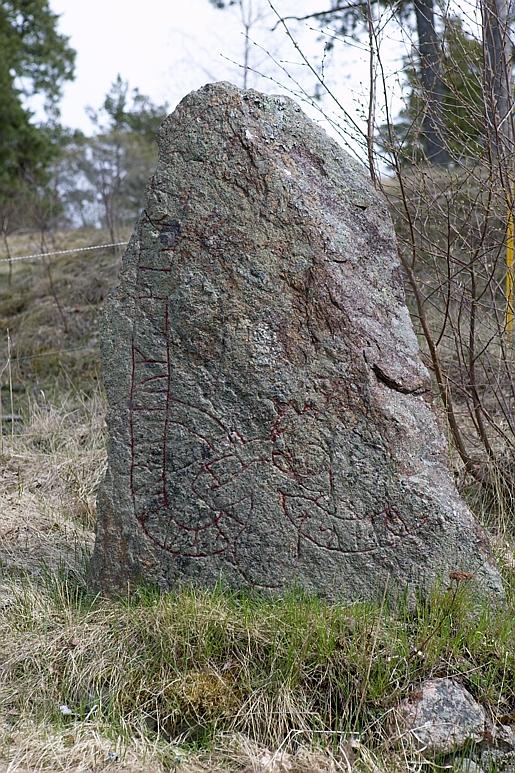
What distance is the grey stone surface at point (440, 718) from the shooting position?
279 centimetres

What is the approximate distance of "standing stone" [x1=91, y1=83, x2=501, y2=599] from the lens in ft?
10.5

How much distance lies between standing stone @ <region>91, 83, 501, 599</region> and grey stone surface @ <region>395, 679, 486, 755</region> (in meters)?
0.41

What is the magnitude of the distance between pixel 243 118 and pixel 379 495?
147 cm

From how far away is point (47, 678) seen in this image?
9.96 feet

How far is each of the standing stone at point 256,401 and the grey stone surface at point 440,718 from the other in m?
0.41

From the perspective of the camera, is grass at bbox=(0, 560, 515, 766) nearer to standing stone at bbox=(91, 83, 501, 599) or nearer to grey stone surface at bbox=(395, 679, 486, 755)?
grey stone surface at bbox=(395, 679, 486, 755)

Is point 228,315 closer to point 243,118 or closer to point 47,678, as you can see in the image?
point 243,118

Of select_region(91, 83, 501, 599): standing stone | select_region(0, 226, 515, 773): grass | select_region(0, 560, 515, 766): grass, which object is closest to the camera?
select_region(0, 226, 515, 773): grass

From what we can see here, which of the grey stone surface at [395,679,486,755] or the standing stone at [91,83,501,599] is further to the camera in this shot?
the standing stone at [91,83,501,599]

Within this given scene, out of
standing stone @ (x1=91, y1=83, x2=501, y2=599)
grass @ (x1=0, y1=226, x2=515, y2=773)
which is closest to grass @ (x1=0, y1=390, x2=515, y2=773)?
grass @ (x1=0, y1=226, x2=515, y2=773)

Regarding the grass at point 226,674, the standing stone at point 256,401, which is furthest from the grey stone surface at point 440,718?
the standing stone at point 256,401

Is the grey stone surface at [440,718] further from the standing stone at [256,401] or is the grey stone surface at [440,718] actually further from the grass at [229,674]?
the standing stone at [256,401]

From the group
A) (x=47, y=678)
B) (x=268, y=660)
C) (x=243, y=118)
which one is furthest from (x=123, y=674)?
(x=243, y=118)

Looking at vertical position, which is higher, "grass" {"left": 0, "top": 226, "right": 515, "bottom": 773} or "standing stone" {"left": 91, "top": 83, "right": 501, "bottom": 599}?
"standing stone" {"left": 91, "top": 83, "right": 501, "bottom": 599}
